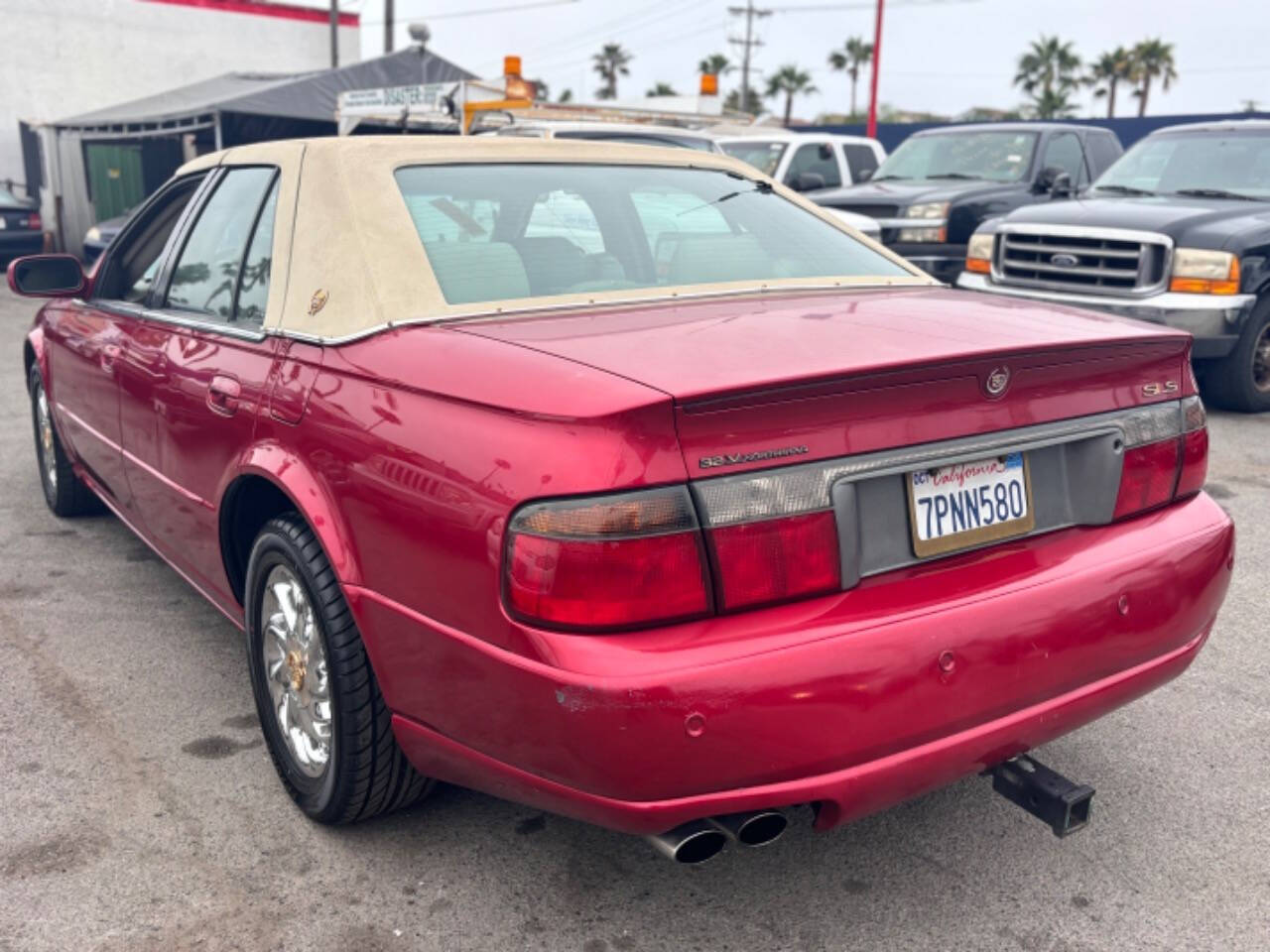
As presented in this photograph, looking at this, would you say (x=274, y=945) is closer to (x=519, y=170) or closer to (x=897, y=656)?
(x=897, y=656)

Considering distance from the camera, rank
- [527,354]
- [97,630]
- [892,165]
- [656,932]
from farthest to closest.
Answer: [892,165]
[97,630]
[656,932]
[527,354]

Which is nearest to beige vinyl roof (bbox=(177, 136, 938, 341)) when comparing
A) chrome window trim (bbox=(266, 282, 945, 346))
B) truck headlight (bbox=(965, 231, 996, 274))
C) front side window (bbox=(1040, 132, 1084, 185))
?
chrome window trim (bbox=(266, 282, 945, 346))

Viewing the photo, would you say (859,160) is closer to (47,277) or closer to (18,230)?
(47,277)

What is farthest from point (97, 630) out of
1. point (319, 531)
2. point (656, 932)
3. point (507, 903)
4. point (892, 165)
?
point (892, 165)

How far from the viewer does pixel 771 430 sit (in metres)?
2.03

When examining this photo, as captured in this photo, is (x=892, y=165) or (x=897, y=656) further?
(x=892, y=165)

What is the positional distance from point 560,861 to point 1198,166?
7648mm

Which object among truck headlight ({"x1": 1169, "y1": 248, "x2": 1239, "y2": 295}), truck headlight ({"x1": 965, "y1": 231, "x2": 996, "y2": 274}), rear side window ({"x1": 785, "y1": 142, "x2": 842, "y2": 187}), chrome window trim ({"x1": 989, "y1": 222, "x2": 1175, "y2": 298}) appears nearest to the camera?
truck headlight ({"x1": 1169, "y1": 248, "x2": 1239, "y2": 295})

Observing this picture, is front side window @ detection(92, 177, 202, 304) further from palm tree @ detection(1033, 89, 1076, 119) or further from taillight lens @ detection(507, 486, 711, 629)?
palm tree @ detection(1033, 89, 1076, 119)

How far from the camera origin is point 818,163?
13.0 metres

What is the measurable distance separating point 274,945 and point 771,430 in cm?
140

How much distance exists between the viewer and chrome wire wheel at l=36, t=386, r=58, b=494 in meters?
5.09

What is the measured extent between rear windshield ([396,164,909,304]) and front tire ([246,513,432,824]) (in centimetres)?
70

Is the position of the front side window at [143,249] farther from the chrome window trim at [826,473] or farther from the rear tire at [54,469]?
the chrome window trim at [826,473]
